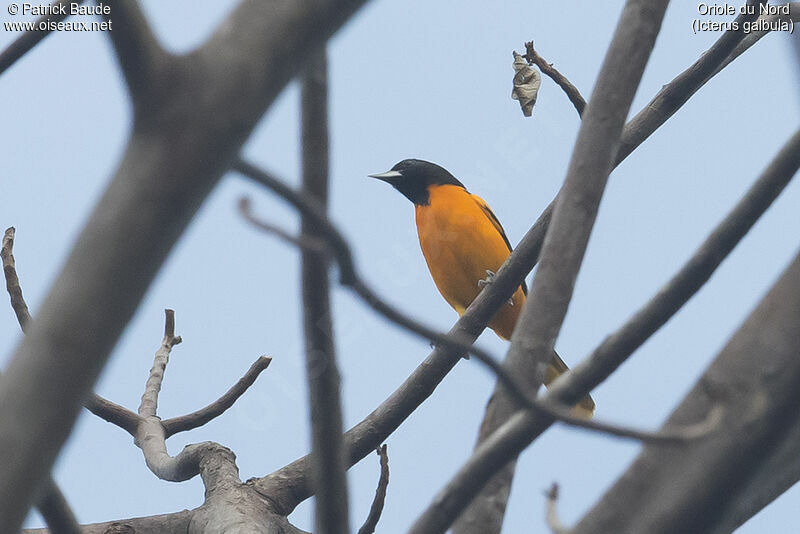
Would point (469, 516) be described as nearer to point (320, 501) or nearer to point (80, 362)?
point (320, 501)

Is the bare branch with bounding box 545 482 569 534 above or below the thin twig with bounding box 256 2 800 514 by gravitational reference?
below

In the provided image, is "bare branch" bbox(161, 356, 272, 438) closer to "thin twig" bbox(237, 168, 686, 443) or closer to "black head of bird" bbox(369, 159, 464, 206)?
"thin twig" bbox(237, 168, 686, 443)

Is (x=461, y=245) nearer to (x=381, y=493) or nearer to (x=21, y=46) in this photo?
(x=381, y=493)

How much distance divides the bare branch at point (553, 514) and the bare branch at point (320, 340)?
0.95 ft

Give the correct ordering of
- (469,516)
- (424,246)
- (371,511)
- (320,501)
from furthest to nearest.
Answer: (424,246) → (371,511) → (469,516) → (320,501)

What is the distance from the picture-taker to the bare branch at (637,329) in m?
1.23

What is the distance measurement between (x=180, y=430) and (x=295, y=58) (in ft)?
9.63

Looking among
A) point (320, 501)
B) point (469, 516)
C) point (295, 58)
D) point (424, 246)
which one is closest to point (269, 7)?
point (295, 58)

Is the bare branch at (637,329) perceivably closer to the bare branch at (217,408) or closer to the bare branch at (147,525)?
the bare branch at (147,525)

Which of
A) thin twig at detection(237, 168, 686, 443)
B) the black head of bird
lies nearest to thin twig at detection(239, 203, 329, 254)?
thin twig at detection(237, 168, 686, 443)

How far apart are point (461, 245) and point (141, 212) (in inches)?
198

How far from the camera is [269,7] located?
0.93 metres

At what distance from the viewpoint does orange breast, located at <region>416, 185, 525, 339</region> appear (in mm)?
5836

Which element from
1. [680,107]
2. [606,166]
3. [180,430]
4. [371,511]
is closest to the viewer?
[606,166]
